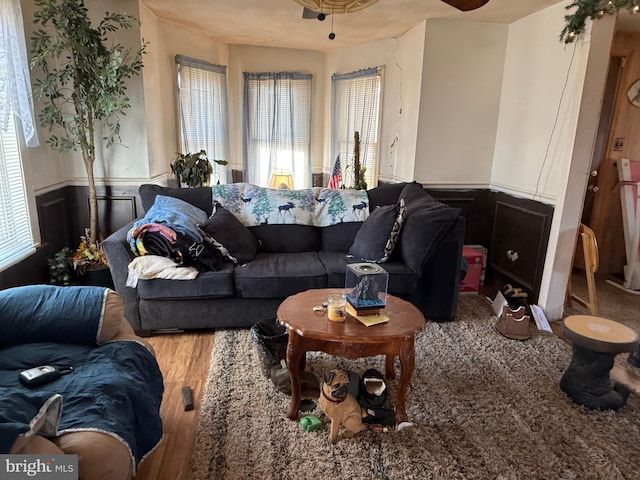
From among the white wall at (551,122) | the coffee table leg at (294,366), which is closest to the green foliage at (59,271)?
the coffee table leg at (294,366)

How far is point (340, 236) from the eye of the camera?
3322 mm

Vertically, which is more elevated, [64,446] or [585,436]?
[64,446]

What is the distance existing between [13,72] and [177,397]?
7.25ft

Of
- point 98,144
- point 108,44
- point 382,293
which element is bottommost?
point 382,293

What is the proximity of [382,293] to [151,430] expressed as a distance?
117cm

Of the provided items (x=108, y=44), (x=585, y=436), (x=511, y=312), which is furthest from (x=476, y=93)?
(x=108, y=44)

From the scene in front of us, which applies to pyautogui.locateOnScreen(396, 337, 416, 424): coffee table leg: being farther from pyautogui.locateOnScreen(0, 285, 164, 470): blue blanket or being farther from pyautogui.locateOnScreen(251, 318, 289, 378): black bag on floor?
pyautogui.locateOnScreen(0, 285, 164, 470): blue blanket

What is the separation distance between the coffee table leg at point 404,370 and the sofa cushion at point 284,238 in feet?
5.10

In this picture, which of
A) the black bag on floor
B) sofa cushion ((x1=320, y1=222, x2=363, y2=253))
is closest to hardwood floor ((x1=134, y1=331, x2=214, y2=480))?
the black bag on floor

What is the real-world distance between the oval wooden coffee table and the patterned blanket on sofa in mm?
1376

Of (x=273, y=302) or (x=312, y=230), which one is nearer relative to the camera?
(x=273, y=302)

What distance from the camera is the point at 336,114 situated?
17.2 feet

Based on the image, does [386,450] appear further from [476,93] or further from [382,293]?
[476,93]

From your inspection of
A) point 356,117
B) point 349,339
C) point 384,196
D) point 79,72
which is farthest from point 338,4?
point 356,117
